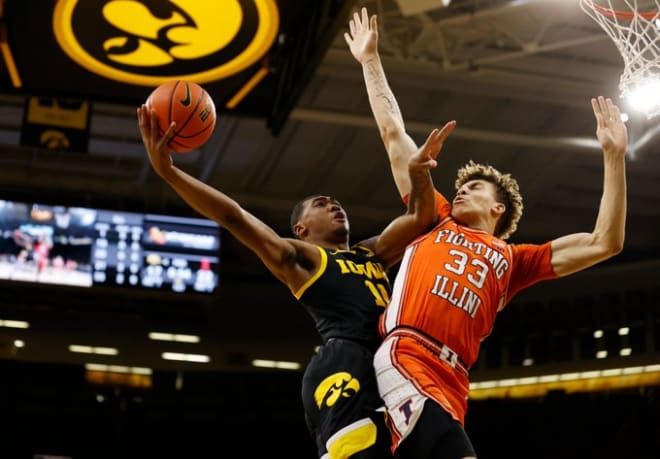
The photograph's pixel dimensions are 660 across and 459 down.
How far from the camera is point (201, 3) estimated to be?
7.33 m

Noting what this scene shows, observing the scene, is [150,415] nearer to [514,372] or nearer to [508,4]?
[514,372]

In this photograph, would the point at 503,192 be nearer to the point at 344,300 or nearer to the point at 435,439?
the point at 344,300

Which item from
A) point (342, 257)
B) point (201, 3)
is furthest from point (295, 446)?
point (342, 257)

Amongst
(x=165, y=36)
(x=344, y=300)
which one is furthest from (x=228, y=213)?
(x=165, y=36)

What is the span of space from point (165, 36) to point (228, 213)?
Answer: 3907mm

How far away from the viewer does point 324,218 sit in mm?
4738

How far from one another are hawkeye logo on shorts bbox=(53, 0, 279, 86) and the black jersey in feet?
11.5

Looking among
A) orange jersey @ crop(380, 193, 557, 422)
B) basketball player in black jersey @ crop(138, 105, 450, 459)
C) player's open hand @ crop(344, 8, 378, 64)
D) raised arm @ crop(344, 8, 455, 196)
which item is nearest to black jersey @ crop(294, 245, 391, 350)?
basketball player in black jersey @ crop(138, 105, 450, 459)

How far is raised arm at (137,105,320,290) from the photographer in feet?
13.0

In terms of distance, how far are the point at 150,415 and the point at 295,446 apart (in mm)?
2348

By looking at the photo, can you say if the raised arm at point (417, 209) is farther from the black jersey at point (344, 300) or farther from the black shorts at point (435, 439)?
the black shorts at point (435, 439)

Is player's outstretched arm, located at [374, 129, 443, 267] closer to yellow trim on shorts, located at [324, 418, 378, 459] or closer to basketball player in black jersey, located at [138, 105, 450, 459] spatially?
basketball player in black jersey, located at [138, 105, 450, 459]

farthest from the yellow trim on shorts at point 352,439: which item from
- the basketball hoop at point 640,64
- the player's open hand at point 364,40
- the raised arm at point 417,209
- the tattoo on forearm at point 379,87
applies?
the basketball hoop at point 640,64

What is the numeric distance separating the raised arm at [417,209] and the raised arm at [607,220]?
0.59 m
